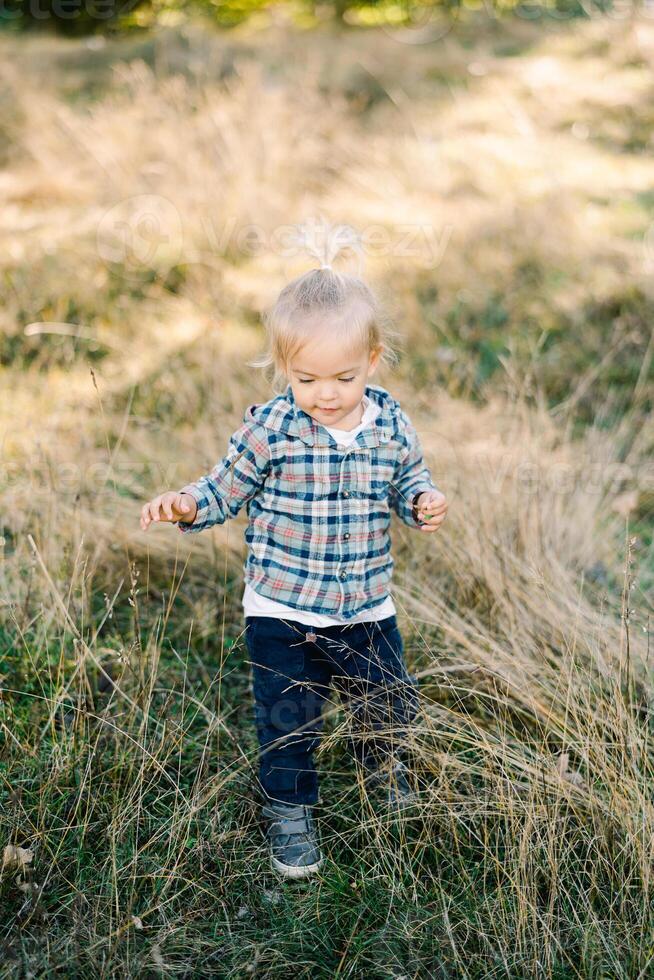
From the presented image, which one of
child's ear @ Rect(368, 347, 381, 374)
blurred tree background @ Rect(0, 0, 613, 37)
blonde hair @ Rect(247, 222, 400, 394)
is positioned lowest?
blurred tree background @ Rect(0, 0, 613, 37)

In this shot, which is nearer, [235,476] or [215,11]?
[235,476]

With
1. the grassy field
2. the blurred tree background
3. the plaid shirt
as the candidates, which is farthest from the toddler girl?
the blurred tree background

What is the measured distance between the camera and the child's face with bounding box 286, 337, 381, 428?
1970mm

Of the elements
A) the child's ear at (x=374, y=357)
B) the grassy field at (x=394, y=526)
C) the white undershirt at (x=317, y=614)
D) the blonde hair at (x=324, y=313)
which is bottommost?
the grassy field at (x=394, y=526)

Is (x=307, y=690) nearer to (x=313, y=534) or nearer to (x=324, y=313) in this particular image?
(x=313, y=534)

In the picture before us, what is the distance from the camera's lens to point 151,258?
5.38 meters

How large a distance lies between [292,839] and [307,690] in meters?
0.35

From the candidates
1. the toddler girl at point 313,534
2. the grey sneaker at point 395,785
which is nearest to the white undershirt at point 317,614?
the toddler girl at point 313,534

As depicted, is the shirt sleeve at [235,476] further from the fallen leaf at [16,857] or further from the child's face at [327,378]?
the fallen leaf at [16,857]

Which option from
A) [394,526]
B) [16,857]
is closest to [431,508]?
[394,526]

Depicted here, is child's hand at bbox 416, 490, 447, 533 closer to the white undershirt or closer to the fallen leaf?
the white undershirt

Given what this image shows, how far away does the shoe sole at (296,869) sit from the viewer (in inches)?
77.6

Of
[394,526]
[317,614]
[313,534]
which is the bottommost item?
[394,526]

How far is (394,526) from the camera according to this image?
2.94m
